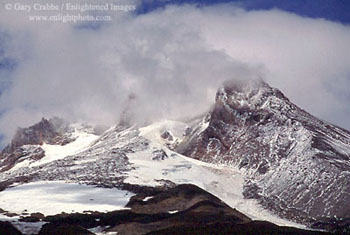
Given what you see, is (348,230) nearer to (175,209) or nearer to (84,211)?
(175,209)

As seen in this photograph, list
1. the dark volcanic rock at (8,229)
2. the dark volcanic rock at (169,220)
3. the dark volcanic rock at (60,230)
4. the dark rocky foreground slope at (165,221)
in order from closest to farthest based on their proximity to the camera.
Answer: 1. the dark volcanic rock at (8,229)
2. the dark volcanic rock at (60,230)
3. the dark rocky foreground slope at (165,221)
4. the dark volcanic rock at (169,220)

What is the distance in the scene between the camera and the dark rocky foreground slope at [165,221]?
149500 mm

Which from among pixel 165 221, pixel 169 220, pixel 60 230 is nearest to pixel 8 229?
pixel 60 230

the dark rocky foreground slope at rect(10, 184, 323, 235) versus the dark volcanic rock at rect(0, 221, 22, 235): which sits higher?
the dark volcanic rock at rect(0, 221, 22, 235)

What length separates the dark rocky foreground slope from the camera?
149500 mm

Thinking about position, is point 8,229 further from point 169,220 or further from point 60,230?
point 169,220

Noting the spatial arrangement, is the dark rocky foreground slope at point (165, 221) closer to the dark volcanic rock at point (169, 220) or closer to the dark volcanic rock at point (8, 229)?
the dark volcanic rock at point (169, 220)

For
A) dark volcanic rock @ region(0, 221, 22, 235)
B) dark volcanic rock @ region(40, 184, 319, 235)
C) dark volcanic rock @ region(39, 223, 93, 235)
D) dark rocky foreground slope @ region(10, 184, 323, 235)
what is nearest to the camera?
dark volcanic rock @ region(0, 221, 22, 235)

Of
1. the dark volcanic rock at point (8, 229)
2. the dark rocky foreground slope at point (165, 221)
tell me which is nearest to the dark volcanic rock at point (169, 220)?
the dark rocky foreground slope at point (165, 221)

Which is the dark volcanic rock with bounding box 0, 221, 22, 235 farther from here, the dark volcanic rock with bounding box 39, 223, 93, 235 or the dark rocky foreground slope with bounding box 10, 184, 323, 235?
the dark rocky foreground slope with bounding box 10, 184, 323, 235

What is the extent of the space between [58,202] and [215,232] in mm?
71772

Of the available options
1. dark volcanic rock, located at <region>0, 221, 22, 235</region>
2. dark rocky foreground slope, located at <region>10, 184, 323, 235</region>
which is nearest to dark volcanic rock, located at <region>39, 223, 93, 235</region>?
dark rocky foreground slope, located at <region>10, 184, 323, 235</region>

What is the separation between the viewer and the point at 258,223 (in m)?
170

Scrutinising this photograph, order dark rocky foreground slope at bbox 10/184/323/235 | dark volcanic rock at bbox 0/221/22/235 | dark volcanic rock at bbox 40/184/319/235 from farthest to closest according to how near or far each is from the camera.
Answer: dark volcanic rock at bbox 40/184/319/235, dark rocky foreground slope at bbox 10/184/323/235, dark volcanic rock at bbox 0/221/22/235
